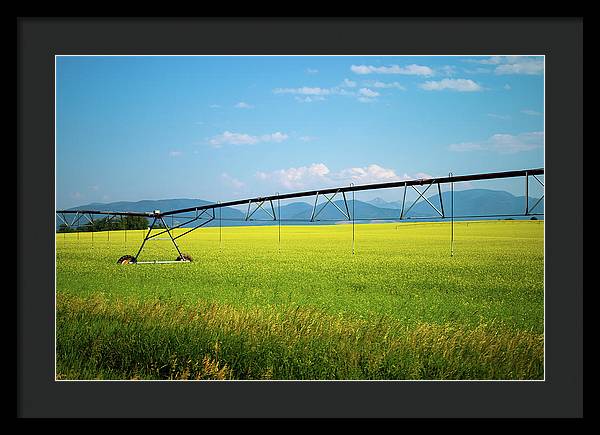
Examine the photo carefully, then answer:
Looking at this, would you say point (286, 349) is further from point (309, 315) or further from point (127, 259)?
point (127, 259)

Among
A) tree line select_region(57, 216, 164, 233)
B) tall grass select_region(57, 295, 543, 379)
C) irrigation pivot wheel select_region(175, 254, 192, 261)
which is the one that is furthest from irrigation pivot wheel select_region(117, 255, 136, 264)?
tall grass select_region(57, 295, 543, 379)

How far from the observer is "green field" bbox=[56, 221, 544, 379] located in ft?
13.9

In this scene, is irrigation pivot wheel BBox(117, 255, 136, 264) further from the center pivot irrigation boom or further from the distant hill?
the distant hill

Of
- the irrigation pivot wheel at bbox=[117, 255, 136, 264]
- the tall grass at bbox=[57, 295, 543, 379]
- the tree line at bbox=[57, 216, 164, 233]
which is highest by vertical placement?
the tree line at bbox=[57, 216, 164, 233]

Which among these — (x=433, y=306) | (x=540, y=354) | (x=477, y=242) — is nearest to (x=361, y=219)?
(x=433, y=306)

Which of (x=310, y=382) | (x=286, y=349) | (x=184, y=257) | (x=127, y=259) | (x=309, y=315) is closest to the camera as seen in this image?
(x=310, y=382)

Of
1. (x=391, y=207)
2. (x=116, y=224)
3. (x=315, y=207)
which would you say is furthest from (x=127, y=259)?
(x=391, y=207)

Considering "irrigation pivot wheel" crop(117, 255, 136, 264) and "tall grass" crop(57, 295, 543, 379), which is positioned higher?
"irrigation pivot wheel" crop(117, 255, 136, 264)

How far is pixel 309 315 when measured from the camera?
500 centimetres
